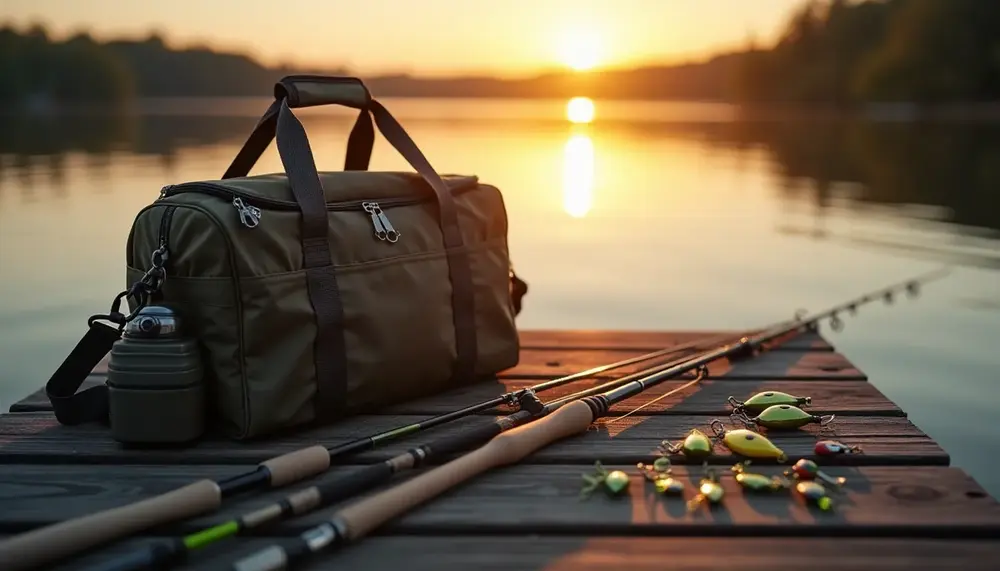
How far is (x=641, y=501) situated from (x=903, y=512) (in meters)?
0.72

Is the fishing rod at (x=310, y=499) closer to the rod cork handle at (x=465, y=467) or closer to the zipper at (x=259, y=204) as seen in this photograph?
the rod cork handle at (x=465, y=467)

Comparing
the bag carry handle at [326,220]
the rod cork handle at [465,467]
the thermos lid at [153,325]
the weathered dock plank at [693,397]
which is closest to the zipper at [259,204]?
the bag carry handle at [326,220]

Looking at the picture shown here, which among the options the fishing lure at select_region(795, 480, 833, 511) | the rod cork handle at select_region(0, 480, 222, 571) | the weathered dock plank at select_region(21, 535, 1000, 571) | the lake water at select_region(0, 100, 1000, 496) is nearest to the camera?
the rod cork handle at select_region(0, 480, 222, 571)

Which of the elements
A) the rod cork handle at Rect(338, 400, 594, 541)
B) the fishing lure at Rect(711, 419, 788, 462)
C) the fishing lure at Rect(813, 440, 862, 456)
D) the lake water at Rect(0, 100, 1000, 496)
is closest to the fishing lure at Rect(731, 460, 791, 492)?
the fishing lure at Rect(711, 419, 788, 462)

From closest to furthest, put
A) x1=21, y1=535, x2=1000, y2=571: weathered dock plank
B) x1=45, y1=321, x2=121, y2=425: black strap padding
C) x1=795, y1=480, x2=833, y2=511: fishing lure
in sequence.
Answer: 1. x1=21, y1=535, x2=1000, y2=571: weathered dock plank
2. x1=795, y1=480, x2=833, y2=511: fishing lure
3. x1=45, y1=321, x2=121, y2=425: black strap padding

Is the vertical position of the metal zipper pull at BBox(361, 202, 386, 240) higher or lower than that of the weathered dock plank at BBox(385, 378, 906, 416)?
higher

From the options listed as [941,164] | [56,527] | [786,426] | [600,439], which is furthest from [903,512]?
[941,164]

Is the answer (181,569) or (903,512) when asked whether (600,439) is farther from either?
(181,569)

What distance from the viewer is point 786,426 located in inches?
134

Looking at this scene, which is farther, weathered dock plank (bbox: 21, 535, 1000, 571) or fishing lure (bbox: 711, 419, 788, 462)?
fishing lure (bbox: 711, 419, 788, 462)

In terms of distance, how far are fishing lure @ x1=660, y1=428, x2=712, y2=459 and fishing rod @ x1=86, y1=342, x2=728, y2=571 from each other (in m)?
0.49

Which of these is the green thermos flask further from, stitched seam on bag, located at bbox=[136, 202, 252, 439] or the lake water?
the lake water

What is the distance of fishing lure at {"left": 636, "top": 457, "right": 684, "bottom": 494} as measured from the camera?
282 centimetres

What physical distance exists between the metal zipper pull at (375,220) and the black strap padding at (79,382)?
983 millimetres
